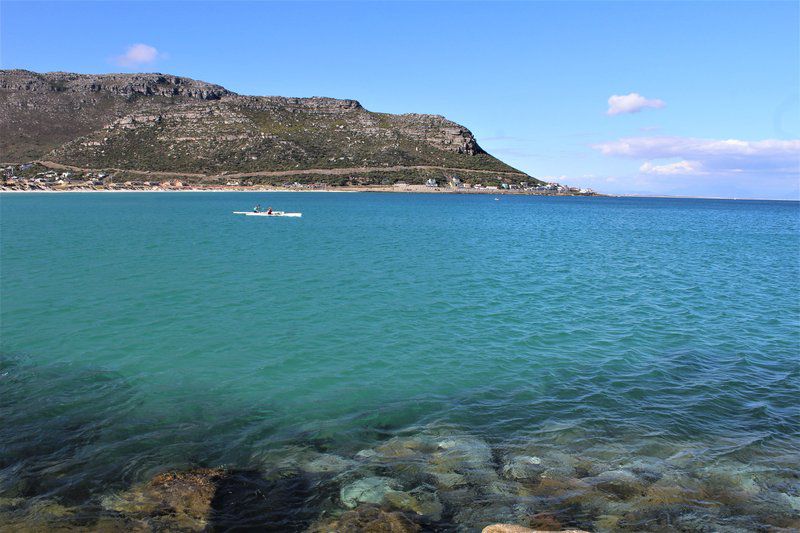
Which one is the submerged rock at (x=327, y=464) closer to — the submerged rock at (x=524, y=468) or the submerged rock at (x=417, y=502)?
the submerged rock at (x=417, y=502)

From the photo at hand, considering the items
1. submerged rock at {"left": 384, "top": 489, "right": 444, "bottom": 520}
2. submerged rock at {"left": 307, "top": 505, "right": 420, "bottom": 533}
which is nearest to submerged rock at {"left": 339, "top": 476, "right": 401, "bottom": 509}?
submerged rock at {"left": 384, "top": 489, "right": 444, "bottom": 520}

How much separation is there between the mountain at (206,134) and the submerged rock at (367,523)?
148m

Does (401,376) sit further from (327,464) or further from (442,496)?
(442,496)

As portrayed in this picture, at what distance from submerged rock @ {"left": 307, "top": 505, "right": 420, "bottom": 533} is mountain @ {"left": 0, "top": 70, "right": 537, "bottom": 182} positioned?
14795 centimetres

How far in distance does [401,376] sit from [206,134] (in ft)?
533

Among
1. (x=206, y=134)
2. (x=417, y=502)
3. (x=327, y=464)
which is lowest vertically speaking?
(x=327, y=464)

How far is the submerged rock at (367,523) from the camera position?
6895mm

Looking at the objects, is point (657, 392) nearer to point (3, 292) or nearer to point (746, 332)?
point (746, 332)

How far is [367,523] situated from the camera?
702cm

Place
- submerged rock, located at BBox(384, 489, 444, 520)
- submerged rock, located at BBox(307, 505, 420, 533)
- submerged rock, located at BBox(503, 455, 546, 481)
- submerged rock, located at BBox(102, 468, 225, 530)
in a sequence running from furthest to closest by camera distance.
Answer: submerged rock, located at BBox(503, 455, 546, 481), submerged rock, located at BBox(384, 489, 444, 520), submerged rock, located at BBox(102, 468, 225, 530), submerged rock, located at BBox(307, 505, 420, 533)

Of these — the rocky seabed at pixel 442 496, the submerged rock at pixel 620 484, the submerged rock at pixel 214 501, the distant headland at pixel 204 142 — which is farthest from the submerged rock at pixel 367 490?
the distant headland at pixel 204 142

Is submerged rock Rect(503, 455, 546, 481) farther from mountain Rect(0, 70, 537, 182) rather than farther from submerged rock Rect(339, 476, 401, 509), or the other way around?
mountain Rect(0, 70, 537, 182)

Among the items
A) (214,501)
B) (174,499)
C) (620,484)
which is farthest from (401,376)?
(174,499)

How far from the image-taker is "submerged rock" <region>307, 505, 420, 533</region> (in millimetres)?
6895
